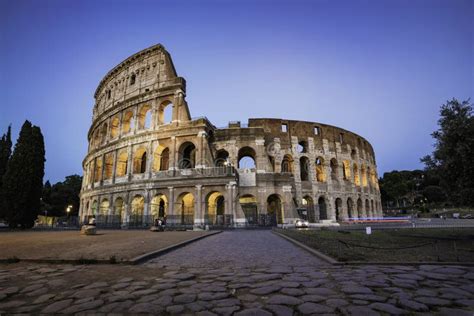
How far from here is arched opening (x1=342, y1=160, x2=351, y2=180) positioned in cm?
3366

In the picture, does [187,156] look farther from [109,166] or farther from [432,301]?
[432,301]

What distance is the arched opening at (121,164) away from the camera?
2783 centimetres

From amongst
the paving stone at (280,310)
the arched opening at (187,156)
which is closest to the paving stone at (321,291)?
the paving stone at (280,310)

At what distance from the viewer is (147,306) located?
283 cm

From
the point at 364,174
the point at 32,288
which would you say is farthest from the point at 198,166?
the point at 364,174

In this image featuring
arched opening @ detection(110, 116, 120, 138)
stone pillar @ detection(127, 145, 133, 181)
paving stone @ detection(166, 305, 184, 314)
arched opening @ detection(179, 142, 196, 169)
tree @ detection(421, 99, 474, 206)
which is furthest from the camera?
arched opening @ detection(110, 116, 120, 138)

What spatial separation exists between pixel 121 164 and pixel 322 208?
24.4m

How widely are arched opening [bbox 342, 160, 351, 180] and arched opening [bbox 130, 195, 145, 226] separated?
84.3 feet

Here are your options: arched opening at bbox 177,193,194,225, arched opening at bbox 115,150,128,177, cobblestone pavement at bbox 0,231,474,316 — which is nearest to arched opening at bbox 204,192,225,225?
arched opening at bbox 177,193,194,225

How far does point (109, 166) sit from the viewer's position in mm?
29984

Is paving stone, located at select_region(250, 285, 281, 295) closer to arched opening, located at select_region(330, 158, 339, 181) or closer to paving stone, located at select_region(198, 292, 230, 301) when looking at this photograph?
paving stone, located at select_region(198, 292, 230, 301)

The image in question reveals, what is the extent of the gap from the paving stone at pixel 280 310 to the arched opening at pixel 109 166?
30.2 meters

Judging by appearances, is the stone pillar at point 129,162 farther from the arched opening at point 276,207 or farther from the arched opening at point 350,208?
the arched opening at point 350,208

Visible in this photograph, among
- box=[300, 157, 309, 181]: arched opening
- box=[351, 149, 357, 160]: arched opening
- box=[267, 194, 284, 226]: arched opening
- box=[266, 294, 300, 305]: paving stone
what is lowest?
box=[266, 294, 300, 305]: paving stone
